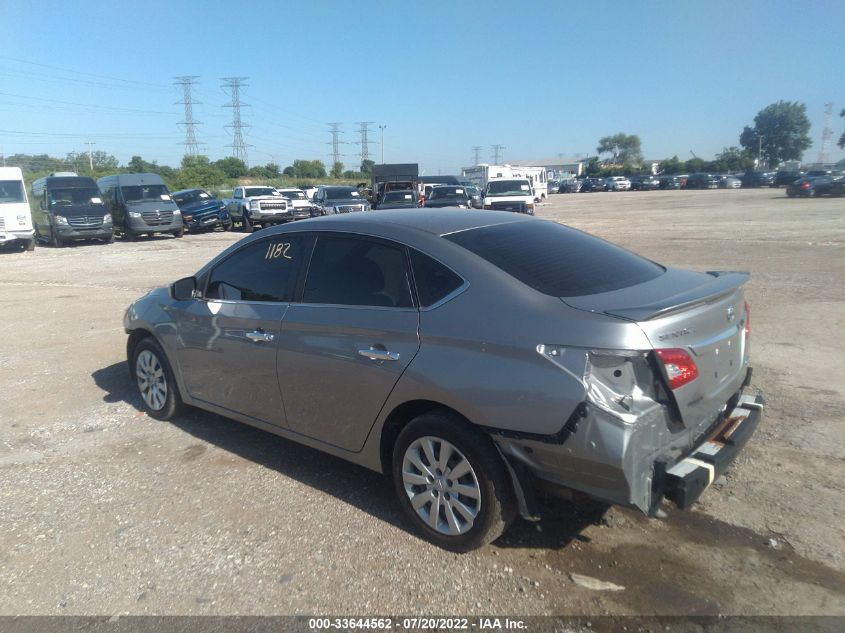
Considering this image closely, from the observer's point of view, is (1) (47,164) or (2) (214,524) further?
(1) (47,164)

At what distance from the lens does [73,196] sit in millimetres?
23109

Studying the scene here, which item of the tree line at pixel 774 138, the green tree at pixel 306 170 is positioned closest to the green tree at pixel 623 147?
the tree line at pixel 774 138

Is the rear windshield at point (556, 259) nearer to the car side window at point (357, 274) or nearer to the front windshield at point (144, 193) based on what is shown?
Result: the car side window at point (357, 274)

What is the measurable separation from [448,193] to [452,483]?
24.9 m

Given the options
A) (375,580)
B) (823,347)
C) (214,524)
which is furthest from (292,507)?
(823,347)

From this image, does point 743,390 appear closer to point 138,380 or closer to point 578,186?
point 138,380

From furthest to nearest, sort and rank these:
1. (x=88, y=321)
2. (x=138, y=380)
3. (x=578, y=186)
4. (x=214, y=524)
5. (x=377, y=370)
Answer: (x=578, y=186)
(x=88, y=321)
(x=138, y=380)
(x=214, y=524)
(x=377, y=370)

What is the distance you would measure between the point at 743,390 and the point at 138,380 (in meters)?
4.74

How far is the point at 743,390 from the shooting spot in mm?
3879

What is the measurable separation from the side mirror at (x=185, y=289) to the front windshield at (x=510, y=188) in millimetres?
23405

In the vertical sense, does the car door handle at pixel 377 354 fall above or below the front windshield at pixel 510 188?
below

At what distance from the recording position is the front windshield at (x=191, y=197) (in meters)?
27.8

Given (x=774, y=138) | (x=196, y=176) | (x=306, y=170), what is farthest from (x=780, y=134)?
(x=196, y=176)

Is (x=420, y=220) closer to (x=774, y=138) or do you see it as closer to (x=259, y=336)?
(x=259, y=336)
